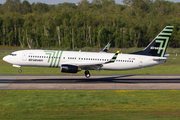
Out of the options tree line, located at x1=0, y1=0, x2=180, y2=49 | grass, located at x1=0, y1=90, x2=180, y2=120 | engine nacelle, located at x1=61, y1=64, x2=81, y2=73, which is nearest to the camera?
grass, located at x1=0, y1=90, x2=180, y2=120

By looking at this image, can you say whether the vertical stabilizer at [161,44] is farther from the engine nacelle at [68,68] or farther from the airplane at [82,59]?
the engine nacelle at [68,68]

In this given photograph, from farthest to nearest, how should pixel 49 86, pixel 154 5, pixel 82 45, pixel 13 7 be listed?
pixel 154 5 < pixel 13 7 < pixel 82 45 < pixel 49 86

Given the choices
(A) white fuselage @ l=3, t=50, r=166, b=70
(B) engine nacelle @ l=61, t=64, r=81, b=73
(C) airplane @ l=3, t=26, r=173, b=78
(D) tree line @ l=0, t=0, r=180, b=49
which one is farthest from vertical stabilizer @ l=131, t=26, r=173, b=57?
(D) tree line @ l=0, t=0, r=180, b=49

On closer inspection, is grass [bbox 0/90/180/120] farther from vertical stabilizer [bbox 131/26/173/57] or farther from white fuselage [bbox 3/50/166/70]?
vertical stabilizer [bbox 131/26/173/57]

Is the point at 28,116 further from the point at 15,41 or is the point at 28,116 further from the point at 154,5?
the point at 154,5

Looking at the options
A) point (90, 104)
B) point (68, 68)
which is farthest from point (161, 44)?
point (90, 104)

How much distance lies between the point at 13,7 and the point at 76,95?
16362 cm

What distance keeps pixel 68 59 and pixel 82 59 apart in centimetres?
208

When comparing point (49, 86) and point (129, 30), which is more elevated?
point (129, 30)

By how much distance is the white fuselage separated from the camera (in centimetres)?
3825

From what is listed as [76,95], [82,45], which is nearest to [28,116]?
[76,95]

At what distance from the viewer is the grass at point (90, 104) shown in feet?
72.2

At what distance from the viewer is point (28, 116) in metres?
21.6

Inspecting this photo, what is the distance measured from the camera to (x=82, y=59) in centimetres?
3878
